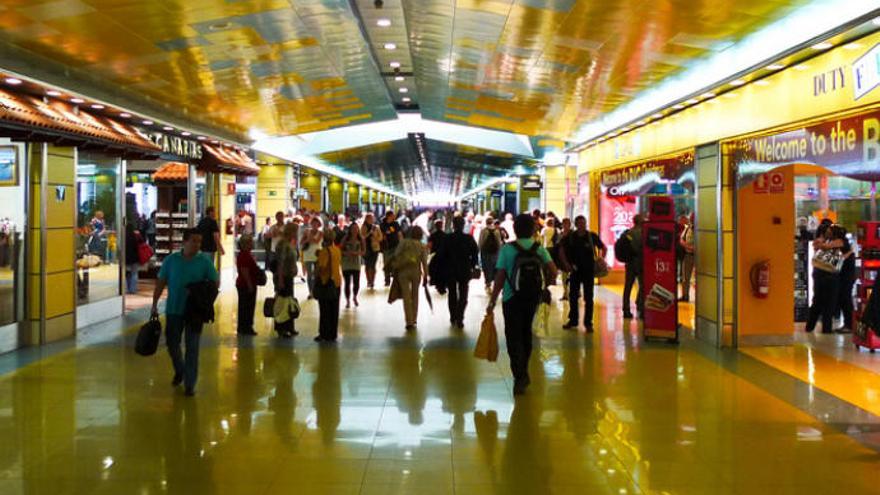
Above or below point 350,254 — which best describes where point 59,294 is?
below

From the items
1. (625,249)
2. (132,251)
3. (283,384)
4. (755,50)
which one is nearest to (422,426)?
(283,384)

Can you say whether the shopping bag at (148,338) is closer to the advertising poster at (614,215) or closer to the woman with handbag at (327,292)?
the woman with handbag at (327,292)

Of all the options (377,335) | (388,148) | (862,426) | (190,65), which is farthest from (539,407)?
(388,148)

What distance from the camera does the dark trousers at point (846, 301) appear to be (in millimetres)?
11883

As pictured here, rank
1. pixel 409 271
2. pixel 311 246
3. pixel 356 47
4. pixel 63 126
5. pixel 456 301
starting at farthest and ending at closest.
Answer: pixel 311 246 → pixel 456 301 → pixel 356 47 → pixel 409 271 → pixel 63 126

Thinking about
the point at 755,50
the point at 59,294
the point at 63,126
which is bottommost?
the point at 59,294

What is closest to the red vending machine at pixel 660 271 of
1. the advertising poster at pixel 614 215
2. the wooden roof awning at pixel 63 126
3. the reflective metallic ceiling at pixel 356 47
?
the reflective metallic ceiling at pixel 356 47

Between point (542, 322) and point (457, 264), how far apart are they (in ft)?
5.53

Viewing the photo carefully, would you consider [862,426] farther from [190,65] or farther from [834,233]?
[190,65]

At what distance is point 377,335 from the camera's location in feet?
38.1

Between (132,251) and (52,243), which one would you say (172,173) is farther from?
(52,243)

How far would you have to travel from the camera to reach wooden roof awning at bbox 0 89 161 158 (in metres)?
9.01

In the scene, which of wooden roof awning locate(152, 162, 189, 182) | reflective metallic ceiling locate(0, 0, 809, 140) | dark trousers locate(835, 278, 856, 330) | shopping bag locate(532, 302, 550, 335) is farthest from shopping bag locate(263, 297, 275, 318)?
wooden roof awning locate(152, 162, 189, 182)

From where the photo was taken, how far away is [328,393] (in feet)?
25.9
